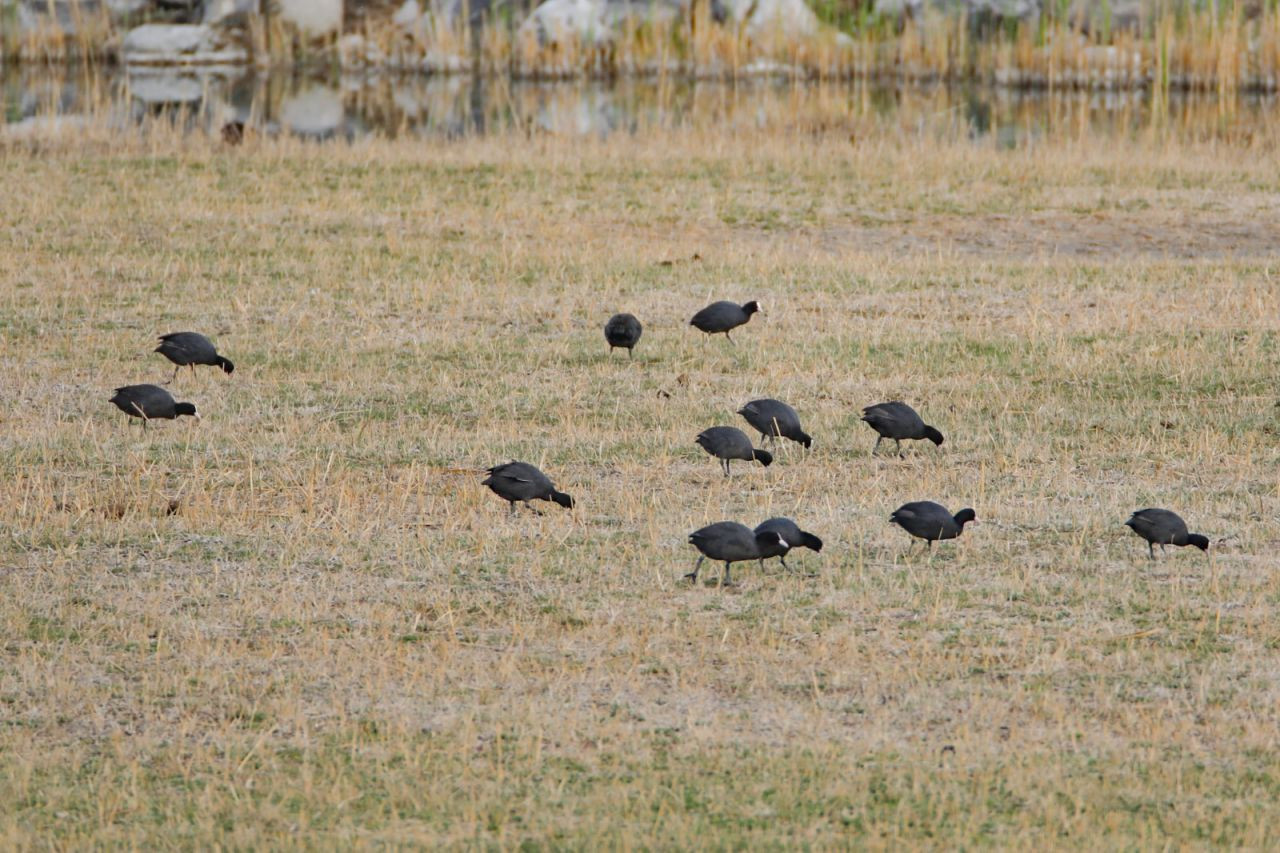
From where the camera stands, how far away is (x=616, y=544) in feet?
31.9

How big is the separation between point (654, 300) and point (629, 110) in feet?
Result: 56.0

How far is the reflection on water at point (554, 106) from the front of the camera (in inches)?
1166

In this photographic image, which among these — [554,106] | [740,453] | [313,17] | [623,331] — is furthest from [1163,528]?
[313,17]

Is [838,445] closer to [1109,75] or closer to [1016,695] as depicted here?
[1016,695]

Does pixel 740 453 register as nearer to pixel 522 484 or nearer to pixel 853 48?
pixel 522 484

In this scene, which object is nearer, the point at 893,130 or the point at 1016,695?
the point at 1016,695

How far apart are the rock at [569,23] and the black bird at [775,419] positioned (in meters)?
27.9

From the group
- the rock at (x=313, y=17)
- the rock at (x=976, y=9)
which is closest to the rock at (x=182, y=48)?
the rock at (x=313, y=17)

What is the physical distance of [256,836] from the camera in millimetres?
6238

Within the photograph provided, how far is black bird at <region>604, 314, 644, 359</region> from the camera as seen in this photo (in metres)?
14.4

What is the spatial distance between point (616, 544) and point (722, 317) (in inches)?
213

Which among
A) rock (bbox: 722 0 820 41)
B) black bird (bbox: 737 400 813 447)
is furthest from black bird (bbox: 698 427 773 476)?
rock (bbox: 722 0 820 41)

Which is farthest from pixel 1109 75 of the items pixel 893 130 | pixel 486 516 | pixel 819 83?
pixel 486 516

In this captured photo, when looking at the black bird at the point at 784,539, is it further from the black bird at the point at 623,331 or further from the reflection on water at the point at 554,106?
the reflection on water at the point at 554,106
